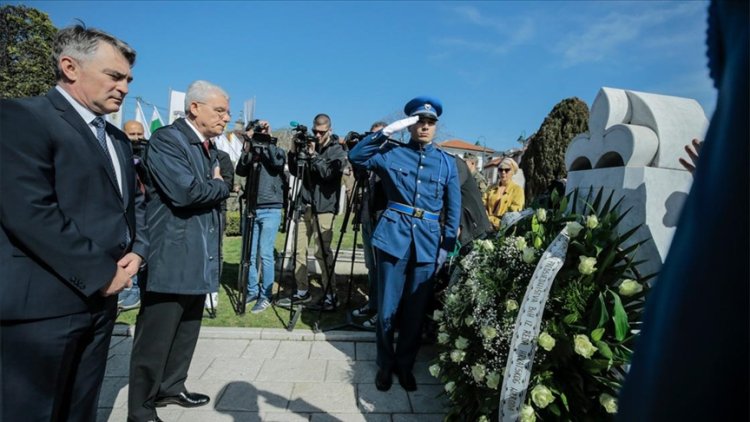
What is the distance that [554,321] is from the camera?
2186 millimetres

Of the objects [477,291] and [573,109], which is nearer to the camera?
[477,291]

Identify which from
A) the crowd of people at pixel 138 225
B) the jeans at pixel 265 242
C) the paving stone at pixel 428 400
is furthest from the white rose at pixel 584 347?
the jeans at pixel 265 242

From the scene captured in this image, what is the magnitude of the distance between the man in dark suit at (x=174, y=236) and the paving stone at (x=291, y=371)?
93 cm

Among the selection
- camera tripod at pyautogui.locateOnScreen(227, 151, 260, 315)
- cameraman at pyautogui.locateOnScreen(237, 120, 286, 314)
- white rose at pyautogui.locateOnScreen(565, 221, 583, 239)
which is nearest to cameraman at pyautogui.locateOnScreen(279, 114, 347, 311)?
cameraman at pyautogui.locateOnScreen(237, 120, 286, 314)

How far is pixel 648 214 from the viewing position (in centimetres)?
255

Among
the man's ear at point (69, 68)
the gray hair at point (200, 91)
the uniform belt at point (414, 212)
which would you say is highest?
the gray hair at point (200, 91)

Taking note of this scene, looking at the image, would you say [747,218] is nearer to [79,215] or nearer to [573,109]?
[79,215]

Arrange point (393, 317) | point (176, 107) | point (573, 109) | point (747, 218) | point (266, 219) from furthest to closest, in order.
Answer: point (573, 109) → point (176, 107) → point (266, 219) → point (393, 317) → point (747, 218)

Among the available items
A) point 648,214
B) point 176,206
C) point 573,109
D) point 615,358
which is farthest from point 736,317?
point 573,109

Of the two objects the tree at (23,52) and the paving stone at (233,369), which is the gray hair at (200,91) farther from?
the tree at (23,52)

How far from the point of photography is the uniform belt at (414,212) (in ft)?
11.5

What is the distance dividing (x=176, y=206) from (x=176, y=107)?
8374 mm

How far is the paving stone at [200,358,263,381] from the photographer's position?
3.52m

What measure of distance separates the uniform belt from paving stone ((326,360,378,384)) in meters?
1.51
